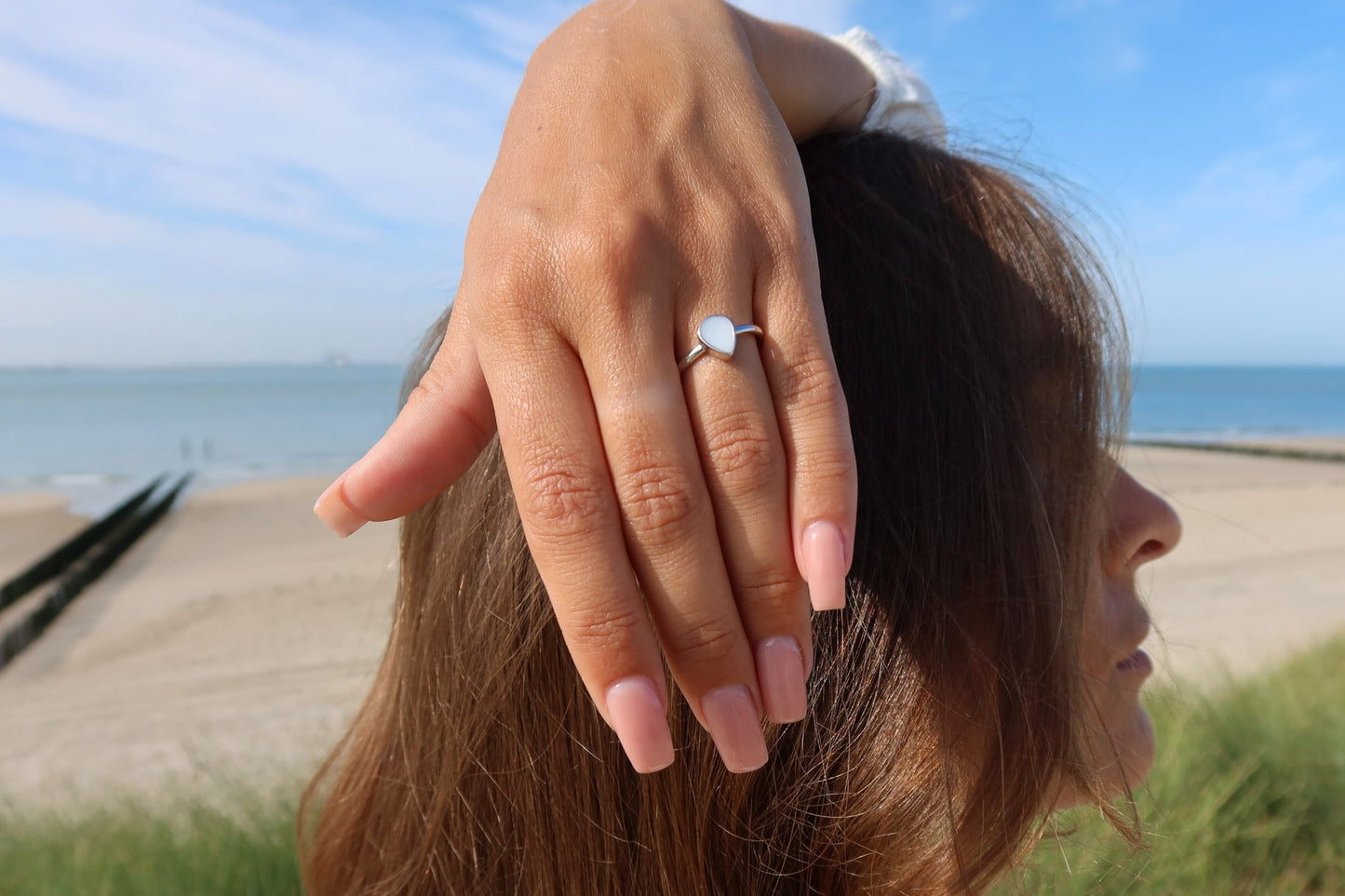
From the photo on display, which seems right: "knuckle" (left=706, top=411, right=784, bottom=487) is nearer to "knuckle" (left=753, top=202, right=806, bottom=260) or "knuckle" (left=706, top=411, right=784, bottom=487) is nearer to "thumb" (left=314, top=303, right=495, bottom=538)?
"knuckle" (left=753, top=202, right=806, bottom=260)

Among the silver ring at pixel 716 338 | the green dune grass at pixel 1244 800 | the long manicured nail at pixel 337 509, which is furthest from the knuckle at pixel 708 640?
the green dune grass at pixel 1244 800

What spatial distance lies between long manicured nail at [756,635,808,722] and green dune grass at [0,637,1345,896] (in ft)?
6.21

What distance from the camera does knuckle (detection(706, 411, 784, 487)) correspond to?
82 cm

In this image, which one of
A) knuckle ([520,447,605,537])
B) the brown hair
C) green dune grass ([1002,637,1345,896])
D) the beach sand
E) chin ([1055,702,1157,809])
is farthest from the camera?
the beach sand

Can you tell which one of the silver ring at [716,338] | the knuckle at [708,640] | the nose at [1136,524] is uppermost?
the silver ring at [716,338]

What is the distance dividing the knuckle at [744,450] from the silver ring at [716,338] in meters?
0.06

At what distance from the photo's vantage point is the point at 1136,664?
158 centimetres

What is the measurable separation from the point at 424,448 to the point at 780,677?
0.46 meters

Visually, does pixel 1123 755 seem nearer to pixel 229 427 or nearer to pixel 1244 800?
pixel 1244 800

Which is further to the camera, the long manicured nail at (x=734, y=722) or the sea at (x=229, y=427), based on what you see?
Answer: the sea at (x=229, y=427)

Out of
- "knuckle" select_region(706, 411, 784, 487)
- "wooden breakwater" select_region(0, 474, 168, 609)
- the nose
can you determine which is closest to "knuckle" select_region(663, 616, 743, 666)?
"knuckle" select_region(706, 411, 784, 487)

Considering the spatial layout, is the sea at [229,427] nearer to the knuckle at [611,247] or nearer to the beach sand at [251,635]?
the beach sand at [251,635]

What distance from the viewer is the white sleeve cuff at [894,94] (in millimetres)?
1652

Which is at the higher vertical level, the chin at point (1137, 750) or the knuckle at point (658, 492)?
the knuckle at point (658, 492)
